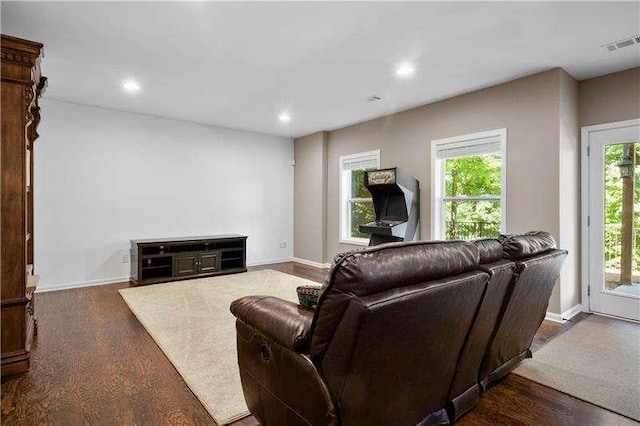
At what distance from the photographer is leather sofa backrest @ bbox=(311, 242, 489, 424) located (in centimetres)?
119

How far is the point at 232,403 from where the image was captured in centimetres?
197

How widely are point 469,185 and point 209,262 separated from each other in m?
3.98

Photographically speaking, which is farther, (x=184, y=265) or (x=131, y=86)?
(x=184, y=265)

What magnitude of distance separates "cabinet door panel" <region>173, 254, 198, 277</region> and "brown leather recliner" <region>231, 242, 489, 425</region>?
3.81 meters

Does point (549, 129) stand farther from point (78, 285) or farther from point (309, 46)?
point (78, 285)

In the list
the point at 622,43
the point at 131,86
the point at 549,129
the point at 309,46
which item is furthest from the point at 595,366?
the point at 131,86

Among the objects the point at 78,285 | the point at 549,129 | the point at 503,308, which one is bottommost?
the point at 78,285

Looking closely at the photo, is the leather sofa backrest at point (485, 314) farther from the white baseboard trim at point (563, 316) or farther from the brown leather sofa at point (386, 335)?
the white baseboard trim at point (563, 316)

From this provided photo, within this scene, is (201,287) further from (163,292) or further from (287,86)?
(287,86)

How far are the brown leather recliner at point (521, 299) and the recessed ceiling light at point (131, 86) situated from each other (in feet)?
13.4

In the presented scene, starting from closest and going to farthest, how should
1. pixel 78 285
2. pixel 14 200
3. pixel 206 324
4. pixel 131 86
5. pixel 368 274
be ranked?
pixel 368 274, pixel 14 200, pixel 206 324, pixel 131 86, pixel 78 285

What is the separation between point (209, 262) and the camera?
538cm

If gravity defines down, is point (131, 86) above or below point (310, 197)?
above

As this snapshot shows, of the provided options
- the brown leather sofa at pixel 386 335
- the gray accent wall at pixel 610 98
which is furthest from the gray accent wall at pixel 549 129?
the brown leather sofa at pixel 386 335
